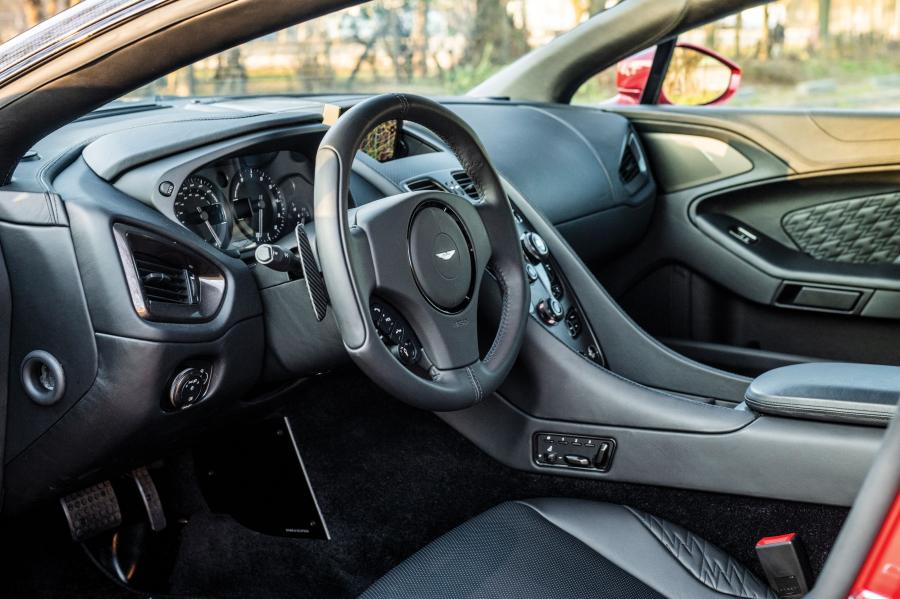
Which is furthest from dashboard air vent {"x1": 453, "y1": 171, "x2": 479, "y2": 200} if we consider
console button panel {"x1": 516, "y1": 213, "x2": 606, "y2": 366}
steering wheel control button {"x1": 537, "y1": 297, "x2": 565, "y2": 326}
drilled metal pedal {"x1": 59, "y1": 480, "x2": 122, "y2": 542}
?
drilled metal pedal {"x1": 59, "y1": 480, "x2": 122, "y2": 542}

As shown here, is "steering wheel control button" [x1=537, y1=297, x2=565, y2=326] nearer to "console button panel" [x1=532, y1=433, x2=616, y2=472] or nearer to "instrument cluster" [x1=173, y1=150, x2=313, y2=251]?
"console button panel" [x1=532, y1=433, x2=616, y2=472]

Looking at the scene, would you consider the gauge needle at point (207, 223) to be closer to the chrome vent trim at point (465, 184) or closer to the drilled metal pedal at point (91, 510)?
the chrome vent trim at point (465, 184)

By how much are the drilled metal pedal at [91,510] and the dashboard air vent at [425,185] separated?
889 millimetres

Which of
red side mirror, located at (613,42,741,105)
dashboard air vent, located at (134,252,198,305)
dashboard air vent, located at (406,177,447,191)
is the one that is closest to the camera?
dashboard air vent, located at (134,252,198,305)

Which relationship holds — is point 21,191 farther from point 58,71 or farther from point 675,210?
point 675,210

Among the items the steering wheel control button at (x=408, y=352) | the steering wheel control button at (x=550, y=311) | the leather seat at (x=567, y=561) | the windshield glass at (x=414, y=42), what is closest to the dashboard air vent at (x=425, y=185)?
the steering wheel control button at (x=550, y=311)

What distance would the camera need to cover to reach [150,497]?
213 cm

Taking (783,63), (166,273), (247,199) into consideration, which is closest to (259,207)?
(247,199)

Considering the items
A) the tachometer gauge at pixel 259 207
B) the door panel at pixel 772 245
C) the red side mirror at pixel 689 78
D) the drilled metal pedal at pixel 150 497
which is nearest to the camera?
the tachometer gauge at pixel 259 207

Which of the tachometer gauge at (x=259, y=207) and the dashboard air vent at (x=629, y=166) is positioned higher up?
the tachometer gauge at (x=259, y=207)

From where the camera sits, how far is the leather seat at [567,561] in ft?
4.71

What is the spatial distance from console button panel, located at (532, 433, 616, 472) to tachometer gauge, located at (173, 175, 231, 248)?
0.71 meters

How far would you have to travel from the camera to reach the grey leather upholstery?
1.50 metres

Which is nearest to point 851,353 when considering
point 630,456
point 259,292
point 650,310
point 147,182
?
point 650,310
